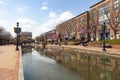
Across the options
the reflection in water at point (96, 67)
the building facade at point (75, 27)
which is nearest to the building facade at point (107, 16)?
the building facade at point (75, 27)

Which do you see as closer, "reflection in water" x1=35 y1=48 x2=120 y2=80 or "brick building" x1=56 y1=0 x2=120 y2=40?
"reflection in water" x1=35 y1=48 x2=120 y2=80

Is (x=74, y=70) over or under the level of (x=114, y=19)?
under

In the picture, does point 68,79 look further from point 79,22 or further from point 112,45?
point 79,22

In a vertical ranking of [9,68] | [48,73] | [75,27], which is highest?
[75,27]

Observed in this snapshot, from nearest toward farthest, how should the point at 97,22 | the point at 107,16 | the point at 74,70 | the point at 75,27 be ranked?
the point at 74,70 → the point at 107,16 → the point at 97,22 → the point at 75,27

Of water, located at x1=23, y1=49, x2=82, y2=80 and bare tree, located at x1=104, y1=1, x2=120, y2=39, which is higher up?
bare tree, located at x1=104, y1=1, x2=120, y2=39

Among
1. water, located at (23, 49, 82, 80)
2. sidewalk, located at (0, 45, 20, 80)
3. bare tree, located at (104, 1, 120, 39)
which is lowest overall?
water, located at (23, 49, 82, 80)

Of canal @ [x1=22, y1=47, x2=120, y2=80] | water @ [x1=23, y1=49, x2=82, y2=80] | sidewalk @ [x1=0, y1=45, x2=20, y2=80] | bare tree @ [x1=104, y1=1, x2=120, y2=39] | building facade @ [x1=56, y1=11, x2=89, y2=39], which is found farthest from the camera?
building facade @ [x1=56, y1=11, x2=89, y2=39]

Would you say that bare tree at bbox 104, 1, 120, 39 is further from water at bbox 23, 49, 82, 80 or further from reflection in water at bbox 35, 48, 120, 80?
water at bbox 23, 49, 82, 80

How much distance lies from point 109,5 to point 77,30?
26.6m

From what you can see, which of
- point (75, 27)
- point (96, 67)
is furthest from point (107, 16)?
point (75, 27)

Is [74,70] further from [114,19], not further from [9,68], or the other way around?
[114,19]

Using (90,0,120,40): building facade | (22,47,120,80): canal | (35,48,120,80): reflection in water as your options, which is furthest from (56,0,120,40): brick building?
(22,47,120,80): canal

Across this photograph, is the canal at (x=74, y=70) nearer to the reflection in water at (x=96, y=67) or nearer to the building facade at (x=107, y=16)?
the reflection in water at (x=96, y=67)
